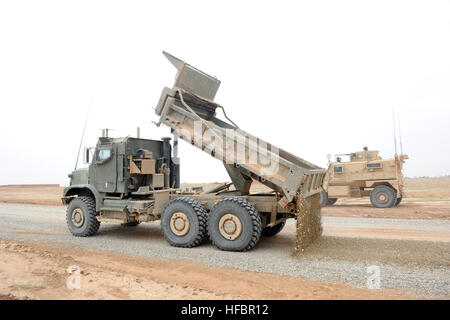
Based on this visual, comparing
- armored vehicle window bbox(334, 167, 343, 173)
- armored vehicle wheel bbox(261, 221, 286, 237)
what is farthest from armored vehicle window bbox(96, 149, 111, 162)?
armored vehicle window bbox(334, 167, 343, 173)

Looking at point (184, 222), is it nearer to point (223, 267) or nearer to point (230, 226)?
point (230, 226)

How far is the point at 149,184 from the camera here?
31.8 feet

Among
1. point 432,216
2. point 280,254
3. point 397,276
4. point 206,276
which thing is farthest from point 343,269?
point 432,216

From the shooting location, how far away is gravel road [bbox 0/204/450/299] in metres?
5.51

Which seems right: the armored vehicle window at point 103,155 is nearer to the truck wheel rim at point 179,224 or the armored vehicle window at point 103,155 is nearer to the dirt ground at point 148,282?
the truck wheel rim at point 179,224

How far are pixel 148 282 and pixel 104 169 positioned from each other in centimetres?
501

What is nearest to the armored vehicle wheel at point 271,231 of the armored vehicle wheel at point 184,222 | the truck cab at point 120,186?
the armored vehicle wheel at point 184,222

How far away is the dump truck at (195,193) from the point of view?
24.0 ft

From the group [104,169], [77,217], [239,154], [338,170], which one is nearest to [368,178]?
[338,170]

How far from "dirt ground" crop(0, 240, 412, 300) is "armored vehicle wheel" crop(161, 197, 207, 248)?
1.18 meters

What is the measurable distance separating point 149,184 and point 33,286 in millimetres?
4803

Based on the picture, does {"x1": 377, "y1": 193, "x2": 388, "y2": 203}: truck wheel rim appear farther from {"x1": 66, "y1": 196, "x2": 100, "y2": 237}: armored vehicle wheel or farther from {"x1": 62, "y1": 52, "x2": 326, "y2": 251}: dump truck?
{"x1": 66, "y1": 196, "x2": 100, "y2": 237}: armored vehicle wheel

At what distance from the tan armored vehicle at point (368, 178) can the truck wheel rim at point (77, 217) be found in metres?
12.2

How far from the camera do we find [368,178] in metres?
17.3
